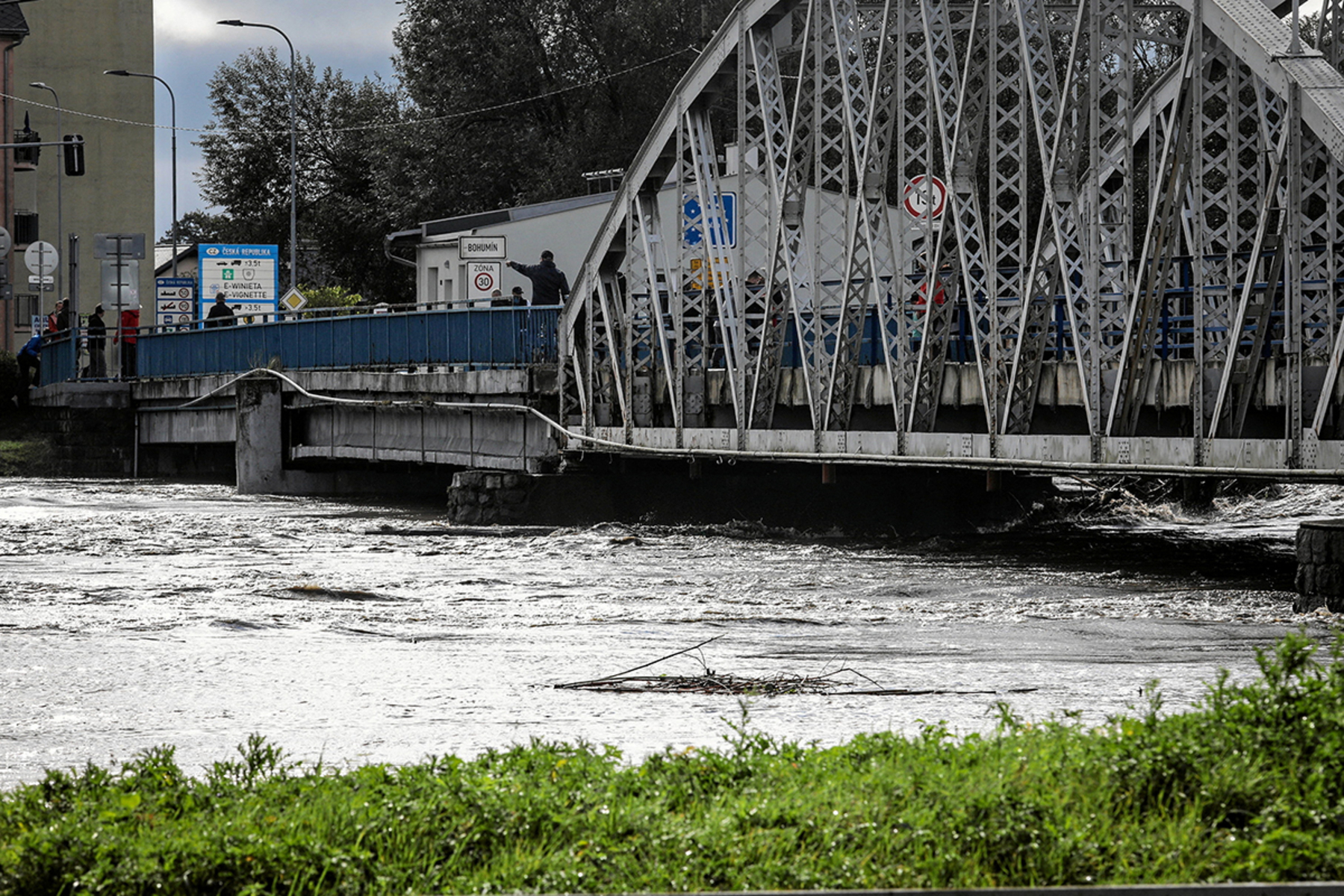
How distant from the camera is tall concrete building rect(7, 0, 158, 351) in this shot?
265ft

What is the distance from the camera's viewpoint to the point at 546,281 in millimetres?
29328

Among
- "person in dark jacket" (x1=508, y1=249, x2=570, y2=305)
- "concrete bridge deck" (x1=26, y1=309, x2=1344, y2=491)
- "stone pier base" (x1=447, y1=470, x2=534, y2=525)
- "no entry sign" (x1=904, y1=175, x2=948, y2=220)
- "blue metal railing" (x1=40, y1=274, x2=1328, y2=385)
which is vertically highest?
"no entry sign" (x1=904, y1=175, x2=948, y2=220)

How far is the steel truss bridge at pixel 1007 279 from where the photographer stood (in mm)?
15727

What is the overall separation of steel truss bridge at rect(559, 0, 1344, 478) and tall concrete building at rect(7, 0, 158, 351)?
58332mm

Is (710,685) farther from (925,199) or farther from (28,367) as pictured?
(28,367)

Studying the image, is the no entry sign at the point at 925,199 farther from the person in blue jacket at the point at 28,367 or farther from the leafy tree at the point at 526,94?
the leafy tree at the point at 526,94

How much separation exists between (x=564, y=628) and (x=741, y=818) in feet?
27.9

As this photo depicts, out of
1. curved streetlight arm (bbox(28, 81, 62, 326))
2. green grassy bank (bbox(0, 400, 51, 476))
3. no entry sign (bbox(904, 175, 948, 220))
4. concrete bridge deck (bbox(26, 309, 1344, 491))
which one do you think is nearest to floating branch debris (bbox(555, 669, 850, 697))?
concrete bridge deck (bbox(26, 309, 1344, 491))

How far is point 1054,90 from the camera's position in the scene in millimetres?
18484

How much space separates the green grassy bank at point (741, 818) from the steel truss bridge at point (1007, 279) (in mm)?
9247

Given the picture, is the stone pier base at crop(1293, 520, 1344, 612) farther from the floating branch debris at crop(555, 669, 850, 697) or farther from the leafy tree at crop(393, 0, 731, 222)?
the leafy tree at crop(393, 0, 731, 222)

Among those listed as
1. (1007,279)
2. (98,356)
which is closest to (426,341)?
(1007,279)

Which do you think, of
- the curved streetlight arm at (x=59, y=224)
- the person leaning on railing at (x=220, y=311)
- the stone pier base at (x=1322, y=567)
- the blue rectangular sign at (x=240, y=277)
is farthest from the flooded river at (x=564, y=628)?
Result: the blue rectangular sign at (x=240, y=277)

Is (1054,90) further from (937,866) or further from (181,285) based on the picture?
(181,285)
